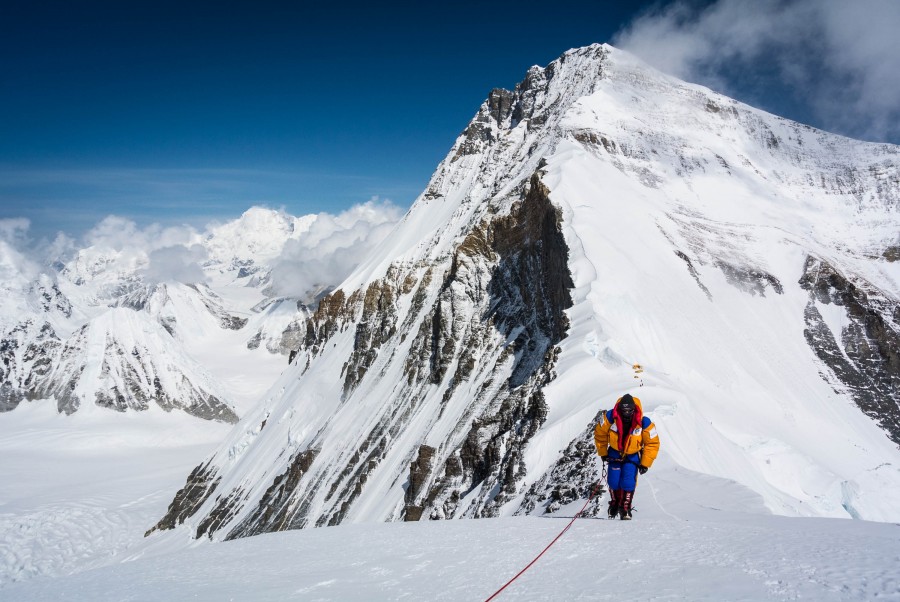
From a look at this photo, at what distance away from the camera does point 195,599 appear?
9594mm

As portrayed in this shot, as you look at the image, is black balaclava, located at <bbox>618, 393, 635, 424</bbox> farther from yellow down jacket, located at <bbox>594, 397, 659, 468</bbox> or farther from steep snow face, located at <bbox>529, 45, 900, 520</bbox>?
steep snow face, located at <bbox>529, 45, 900, 520</bbox>

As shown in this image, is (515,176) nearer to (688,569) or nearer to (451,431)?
(451,431)

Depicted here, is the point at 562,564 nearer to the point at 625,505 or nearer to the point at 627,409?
the point at 625,505

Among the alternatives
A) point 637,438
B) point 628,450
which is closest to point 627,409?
point 637,438

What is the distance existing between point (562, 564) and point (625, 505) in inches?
176

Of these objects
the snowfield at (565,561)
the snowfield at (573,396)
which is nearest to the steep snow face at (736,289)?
the snowfield at (573,396)

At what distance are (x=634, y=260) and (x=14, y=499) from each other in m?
130

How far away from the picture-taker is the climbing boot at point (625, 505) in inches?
526

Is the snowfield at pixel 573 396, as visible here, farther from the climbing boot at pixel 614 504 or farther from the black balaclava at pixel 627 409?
the black balaclava at pixel 627 409

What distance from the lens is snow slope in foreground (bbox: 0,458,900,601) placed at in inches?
303

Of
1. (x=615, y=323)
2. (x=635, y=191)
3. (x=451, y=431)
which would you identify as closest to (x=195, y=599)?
(x=615, y=323)

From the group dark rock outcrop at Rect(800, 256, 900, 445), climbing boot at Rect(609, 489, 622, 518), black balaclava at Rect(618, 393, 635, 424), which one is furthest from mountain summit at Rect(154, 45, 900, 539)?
black balaclava at Rect(618, 393, 635, 424)

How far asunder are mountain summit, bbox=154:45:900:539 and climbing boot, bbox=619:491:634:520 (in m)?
3.93

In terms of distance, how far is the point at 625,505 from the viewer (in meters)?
13.4
